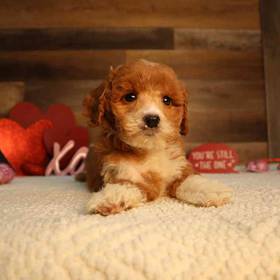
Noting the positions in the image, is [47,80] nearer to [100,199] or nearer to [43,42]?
[43,42]

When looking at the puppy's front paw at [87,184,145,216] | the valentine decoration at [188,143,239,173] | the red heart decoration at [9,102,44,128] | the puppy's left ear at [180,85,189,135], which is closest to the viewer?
the puppy's front paw at [87,184,145,216]

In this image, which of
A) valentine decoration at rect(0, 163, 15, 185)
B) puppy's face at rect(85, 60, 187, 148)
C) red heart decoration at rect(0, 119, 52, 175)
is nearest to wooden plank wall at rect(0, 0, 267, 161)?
red heart decoration at rect(0, 119, 52, 175)

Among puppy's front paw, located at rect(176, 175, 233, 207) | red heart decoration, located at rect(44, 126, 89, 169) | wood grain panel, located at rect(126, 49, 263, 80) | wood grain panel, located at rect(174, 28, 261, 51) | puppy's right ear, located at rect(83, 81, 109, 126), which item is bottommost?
puppy's front paw, located at rect(176, 175, 233, 207)

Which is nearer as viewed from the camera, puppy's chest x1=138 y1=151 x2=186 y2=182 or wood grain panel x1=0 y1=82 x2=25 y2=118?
puppy's chest x1=138 y1=151 x2=186 y2=182

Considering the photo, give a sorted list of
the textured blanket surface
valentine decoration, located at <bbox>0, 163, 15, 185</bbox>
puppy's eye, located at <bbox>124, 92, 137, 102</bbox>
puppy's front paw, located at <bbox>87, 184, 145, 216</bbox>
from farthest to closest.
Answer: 1. valentine decoration, located at <bbox>0, 163, 15, 185</bbox>
2. puppy's eye, located at <bbox>124, 92, 137, 102</bbox>
3. puppy's front paw, located at <bbox>87, 184, 145, 216</bbox>
4. the textured blanket surface

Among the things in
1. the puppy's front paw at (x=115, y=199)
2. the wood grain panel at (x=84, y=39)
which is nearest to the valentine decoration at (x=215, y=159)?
the wood grain panel at (x=84, y=39)

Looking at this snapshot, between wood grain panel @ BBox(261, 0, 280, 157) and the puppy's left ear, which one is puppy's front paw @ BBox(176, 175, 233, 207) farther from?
wood grain panel @ BBox(261, 0, 280, 157)

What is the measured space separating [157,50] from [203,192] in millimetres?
2446

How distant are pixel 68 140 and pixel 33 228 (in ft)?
6.47

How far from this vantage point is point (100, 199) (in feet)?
3.78

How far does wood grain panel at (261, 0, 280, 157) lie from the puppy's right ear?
253 cm

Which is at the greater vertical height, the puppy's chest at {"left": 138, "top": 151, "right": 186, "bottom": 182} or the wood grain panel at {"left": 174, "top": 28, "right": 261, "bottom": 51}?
the wood grain panel at {"left": 174, "top": 28, "right": 261, "bottom": 51}

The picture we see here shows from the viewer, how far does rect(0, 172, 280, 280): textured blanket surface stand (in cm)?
83

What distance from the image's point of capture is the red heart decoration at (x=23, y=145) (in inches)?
107
